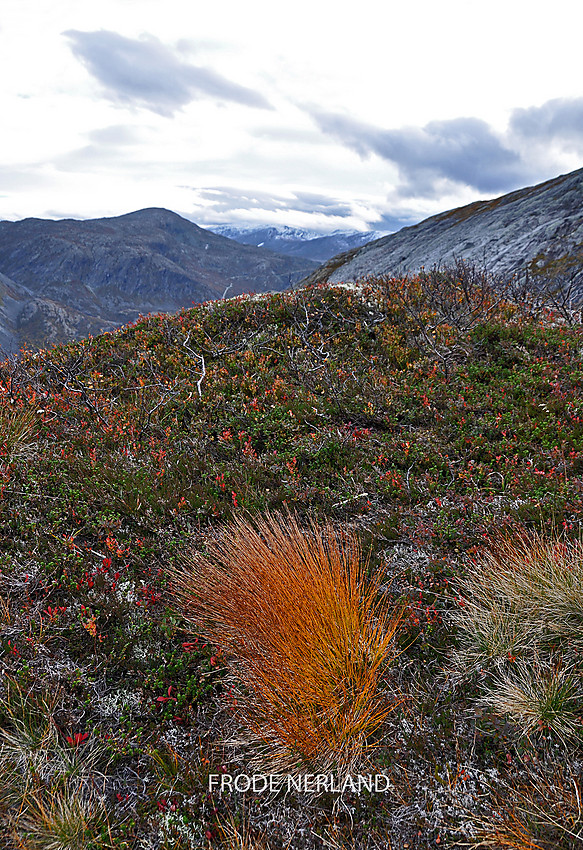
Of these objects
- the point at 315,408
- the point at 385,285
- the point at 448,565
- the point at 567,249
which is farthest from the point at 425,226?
the point at 448,565

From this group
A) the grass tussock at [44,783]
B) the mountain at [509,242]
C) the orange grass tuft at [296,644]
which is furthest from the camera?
the mountain at [509,242]

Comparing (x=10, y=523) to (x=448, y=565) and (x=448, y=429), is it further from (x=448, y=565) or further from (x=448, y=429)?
(x=448, y=429)

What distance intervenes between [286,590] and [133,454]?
12.5 feet

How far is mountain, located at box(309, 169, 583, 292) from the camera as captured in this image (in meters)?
19.6

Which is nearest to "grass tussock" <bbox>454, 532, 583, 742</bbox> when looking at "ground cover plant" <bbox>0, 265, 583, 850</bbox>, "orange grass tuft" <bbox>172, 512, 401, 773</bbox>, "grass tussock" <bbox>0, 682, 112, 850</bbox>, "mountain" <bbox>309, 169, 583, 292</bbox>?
"ground cover plant" <bbox>0, 265, 583, 850</bbox>

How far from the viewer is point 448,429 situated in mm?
6570

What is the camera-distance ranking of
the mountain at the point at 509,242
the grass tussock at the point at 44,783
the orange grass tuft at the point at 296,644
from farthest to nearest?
the mountain at the point at 509,242 < the orange grass tuft at the point at 296,644 < the grass tussock at the point at 44,783

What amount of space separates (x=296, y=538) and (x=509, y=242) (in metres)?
26.2

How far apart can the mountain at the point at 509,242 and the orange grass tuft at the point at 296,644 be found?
45.5 ft

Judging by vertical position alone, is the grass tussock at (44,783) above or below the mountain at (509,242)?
below

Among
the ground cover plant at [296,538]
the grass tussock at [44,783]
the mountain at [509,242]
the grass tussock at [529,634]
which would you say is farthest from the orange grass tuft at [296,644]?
the mountain at [509,242]

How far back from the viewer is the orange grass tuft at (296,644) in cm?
292

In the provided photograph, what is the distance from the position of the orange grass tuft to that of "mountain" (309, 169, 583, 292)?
13.9m

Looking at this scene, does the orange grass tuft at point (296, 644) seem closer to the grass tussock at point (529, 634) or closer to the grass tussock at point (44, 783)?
the grass tussock at point (529, 634)
